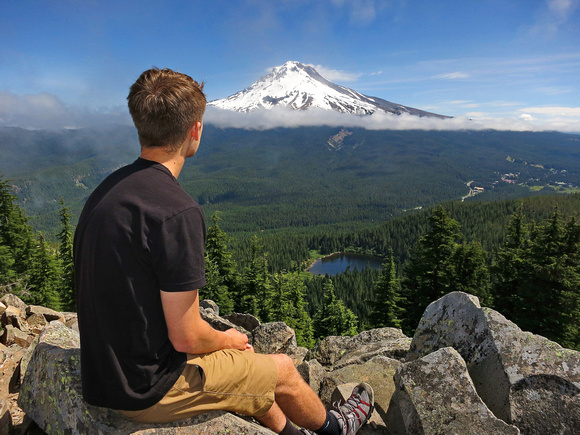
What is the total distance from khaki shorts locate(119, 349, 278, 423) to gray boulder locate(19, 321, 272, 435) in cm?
11

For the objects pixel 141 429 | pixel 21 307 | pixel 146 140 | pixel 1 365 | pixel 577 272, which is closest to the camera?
pixel 146 140

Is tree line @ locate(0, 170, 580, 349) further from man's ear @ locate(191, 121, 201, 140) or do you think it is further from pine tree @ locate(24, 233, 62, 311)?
man's ear @ locate(191, 121, 201, 140)

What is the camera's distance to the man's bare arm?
2.89 metres

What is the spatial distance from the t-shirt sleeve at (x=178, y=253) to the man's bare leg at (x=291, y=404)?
1913 millimetres

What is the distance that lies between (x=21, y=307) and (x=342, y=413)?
12548mm

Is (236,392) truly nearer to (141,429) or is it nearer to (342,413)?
(141,429)

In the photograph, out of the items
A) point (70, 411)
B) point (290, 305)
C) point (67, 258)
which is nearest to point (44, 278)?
point (67, 258)

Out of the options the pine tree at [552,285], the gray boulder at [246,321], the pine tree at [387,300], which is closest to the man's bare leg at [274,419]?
the gray boulder at [246,321]

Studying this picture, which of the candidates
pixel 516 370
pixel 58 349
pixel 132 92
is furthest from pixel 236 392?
pixel 516 370

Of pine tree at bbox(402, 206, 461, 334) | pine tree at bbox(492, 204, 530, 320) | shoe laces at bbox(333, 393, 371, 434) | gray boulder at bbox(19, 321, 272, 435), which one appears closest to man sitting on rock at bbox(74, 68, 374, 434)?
gray boulder at bbox(19, 321, 272, 435)

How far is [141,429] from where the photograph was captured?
3436 mm

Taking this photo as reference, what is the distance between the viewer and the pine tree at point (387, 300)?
2689 cm

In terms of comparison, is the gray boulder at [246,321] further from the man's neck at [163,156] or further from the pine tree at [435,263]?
the pine tree at [435,263]

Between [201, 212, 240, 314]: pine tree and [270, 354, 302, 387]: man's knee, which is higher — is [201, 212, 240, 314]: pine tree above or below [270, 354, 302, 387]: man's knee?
below
